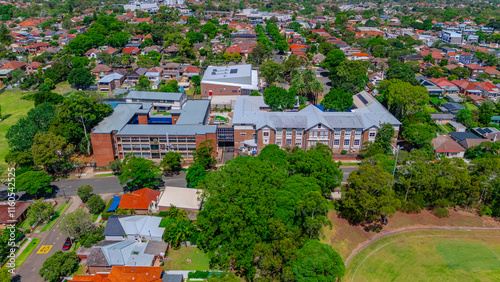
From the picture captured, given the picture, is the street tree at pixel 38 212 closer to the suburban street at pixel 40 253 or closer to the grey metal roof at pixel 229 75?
the suburban street at pixel 40 253

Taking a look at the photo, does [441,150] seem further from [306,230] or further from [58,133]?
[58,133]

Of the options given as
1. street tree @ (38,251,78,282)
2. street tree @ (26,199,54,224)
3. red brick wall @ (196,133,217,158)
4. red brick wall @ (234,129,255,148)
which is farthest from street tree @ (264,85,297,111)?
street tree @ (38,251,78,282)

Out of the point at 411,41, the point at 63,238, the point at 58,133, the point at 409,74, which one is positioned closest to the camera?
→ the point at 63,238

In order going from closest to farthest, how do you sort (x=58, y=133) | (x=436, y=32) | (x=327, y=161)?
(x=327, y=161) < (x=58, y=133) < (x=436, y=32)

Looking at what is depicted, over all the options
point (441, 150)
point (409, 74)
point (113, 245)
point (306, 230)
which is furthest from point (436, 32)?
point (113, 245)

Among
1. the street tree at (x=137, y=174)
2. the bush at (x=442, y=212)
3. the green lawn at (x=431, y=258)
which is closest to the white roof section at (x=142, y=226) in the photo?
the street tree at (x=137, y=174)

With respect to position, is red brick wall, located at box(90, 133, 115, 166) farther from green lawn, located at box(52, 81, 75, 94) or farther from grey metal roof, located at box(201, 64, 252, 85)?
green lawn, located at box(52, 81, 75, 94)
